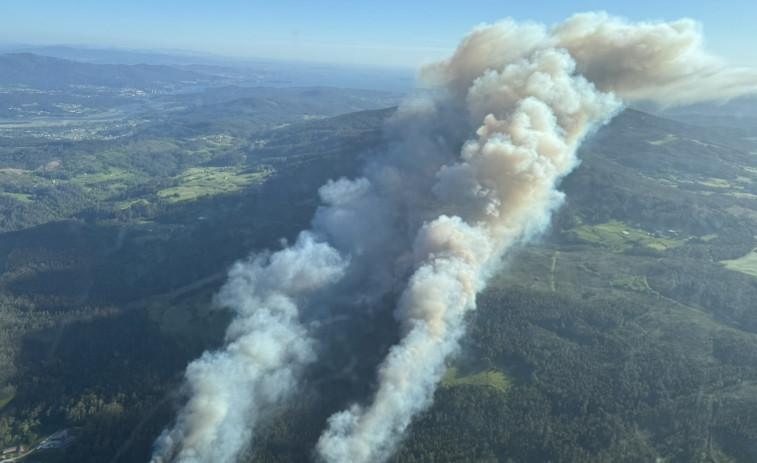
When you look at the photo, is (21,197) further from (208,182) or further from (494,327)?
(494,327)

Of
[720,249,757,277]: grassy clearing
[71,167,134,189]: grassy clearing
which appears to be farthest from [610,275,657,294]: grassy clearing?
[71,167,134,189]: grassy clearing

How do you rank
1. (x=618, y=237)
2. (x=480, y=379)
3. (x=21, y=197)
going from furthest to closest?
(x=21, y=197) → (x=618, y=237) → (x=480, y=379)

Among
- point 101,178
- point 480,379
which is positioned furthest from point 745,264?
point 101,178

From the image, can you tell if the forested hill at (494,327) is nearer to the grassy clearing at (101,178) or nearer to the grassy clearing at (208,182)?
the grassy clearing at (208,182)

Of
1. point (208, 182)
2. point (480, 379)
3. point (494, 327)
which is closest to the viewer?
point (480, 379)

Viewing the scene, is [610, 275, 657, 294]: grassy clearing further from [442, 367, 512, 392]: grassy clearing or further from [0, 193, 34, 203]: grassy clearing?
[0, 193, 34, 203]: grassy clearing

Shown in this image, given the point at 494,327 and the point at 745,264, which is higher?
the point at 745,264
